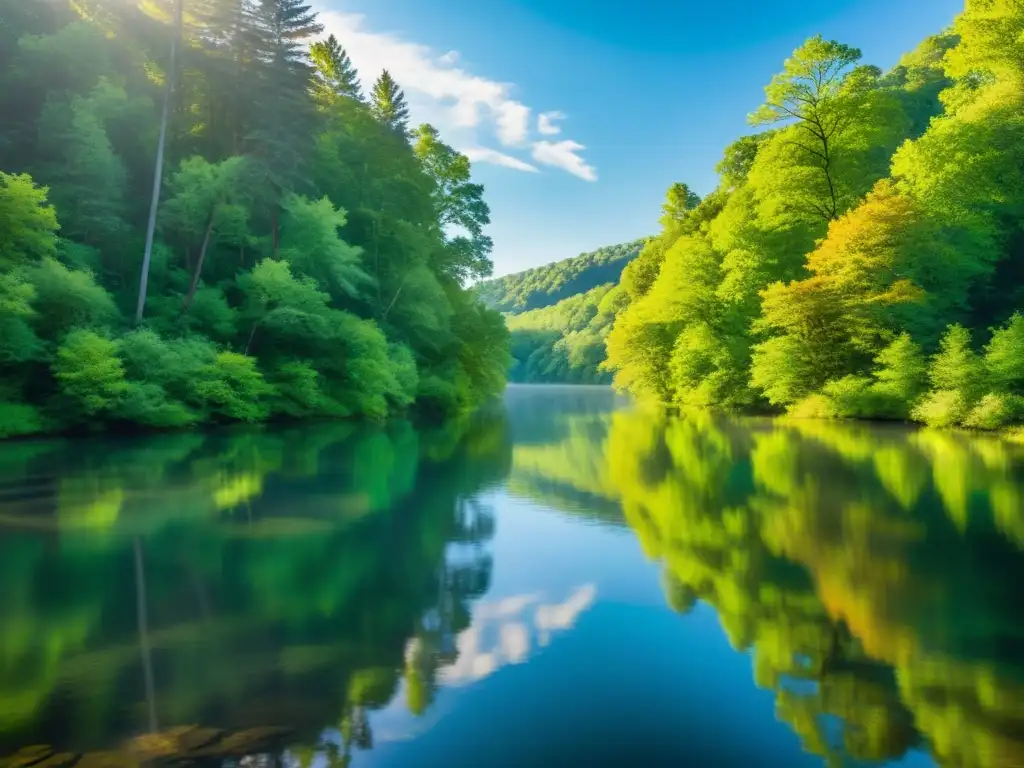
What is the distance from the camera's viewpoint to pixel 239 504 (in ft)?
39.2

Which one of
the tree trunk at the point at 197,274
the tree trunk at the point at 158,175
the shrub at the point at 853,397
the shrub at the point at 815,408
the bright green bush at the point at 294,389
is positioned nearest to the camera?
the tree trunk at the point at 158,175

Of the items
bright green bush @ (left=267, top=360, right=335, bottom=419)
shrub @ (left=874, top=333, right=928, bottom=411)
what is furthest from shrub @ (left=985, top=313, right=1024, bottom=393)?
bright green bush @ (left=267, top=360, right=335, bottom=419)

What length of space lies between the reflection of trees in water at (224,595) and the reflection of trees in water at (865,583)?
2646 mm

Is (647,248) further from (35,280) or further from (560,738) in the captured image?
(560,738)

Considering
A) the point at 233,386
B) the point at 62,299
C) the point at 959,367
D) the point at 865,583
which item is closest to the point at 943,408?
the point at 959,367

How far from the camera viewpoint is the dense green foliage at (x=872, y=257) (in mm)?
25750

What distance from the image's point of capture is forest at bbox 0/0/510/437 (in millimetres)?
22141

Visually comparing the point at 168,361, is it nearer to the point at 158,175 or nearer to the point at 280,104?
the point at 158,175

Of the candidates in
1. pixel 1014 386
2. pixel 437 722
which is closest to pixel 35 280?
pixel 437 722

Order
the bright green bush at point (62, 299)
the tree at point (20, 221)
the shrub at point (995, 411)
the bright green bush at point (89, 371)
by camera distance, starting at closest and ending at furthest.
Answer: the tree at point (20, 221) < the bright green bush at point (89, 371) < the bright green bush at point (62, 299) < the shrub at point (995, 411)

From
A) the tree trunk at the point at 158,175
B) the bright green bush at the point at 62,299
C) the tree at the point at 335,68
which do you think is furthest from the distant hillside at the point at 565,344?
the bright green bush at the point at 62,299

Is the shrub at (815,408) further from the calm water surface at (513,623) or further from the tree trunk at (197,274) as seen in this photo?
the tree trunk at (197,274)

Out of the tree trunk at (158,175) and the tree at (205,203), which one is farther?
the tree at (205,203)

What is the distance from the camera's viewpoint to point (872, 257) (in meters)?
28.2
